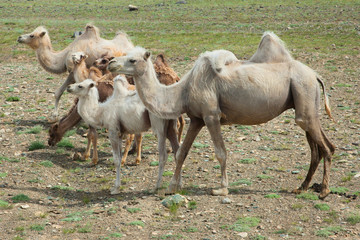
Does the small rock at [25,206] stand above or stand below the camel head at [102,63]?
below

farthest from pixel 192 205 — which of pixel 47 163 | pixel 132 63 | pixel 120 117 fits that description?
pixel 47 163

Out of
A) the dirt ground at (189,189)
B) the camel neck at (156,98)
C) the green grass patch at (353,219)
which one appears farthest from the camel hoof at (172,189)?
the green grass patch at (353,219)

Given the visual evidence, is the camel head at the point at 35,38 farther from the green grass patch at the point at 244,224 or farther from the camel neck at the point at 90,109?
→ the green grass patch at the point at 244,224

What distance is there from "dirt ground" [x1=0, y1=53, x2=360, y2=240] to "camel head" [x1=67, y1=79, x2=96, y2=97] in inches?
67.6

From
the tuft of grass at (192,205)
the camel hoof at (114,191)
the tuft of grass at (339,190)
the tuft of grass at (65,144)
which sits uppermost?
the tuft of grass at (339,190)

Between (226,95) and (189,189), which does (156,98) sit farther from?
(189,189)

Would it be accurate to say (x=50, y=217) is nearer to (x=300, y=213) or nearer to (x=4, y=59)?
(x=300, y=213)

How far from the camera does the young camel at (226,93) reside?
9117 millimetres

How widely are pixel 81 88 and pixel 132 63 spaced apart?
1.87 metres

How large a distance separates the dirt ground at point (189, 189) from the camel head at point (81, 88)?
1717 mm

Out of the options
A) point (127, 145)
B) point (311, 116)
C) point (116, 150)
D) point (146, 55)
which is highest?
point (146, 55)

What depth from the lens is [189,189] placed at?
32.4 feet

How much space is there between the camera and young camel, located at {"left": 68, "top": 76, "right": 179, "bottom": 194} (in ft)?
32.7

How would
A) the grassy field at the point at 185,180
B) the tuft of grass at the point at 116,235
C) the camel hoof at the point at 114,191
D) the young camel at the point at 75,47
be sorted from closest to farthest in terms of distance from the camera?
the tuft of grass at the point at 116,235
the grassy field at the point at 185,180
the camel hoof at the point at 114,191
the young camel at the point at 75,47
